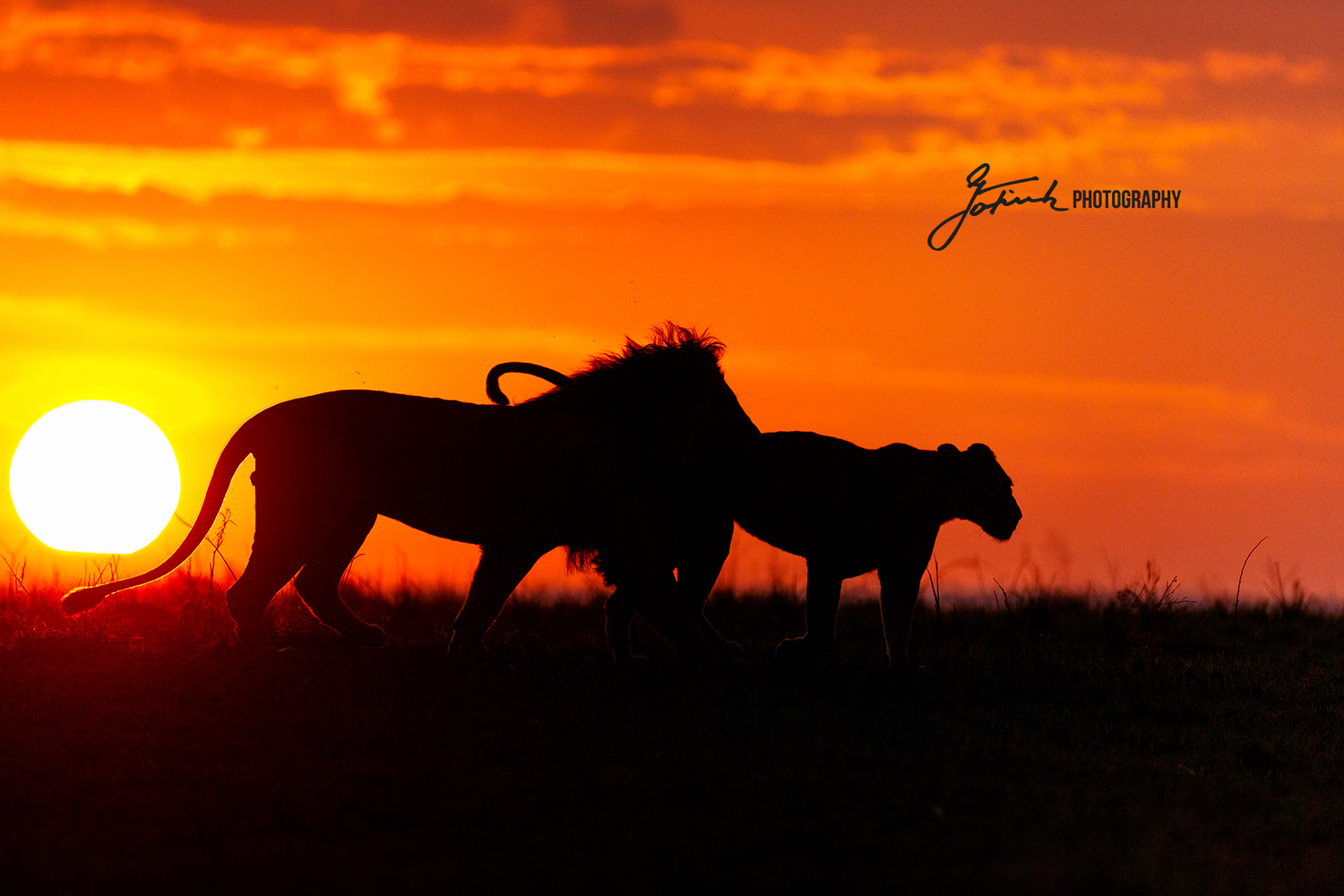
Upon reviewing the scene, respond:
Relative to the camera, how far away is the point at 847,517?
27.6ft

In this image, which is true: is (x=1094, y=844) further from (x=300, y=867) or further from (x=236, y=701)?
(x=236, y=701)

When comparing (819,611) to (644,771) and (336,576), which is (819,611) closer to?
(644,771)

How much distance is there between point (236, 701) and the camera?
7172 millimetres

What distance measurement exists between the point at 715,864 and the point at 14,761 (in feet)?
11.7

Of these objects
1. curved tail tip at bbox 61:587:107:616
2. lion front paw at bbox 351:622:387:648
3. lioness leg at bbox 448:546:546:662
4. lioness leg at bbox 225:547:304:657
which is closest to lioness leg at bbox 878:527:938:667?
lioness leg at bbox 448:546:546:662

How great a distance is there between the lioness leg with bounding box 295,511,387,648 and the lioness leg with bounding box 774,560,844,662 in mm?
2730

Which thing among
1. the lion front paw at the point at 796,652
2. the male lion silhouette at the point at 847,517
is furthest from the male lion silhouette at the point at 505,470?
the lion front paw at the point at 796,652

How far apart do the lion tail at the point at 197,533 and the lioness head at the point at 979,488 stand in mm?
4251

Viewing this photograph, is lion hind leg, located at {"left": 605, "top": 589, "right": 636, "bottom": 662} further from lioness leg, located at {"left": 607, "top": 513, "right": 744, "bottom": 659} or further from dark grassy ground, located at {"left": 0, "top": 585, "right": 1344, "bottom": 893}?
dark grassy ground, located at {"left": 0, "top": 585, "right": 1344, "bottom": 893}

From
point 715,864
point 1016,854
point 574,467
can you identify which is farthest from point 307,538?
point 1016,854

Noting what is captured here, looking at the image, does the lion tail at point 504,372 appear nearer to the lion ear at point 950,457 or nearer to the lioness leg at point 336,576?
the lioness leg at point 336,576

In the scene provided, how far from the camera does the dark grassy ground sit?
16.5 ft

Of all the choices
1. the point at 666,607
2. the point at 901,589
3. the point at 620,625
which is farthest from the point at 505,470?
the point at 901,589

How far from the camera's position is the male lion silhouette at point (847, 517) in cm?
838
